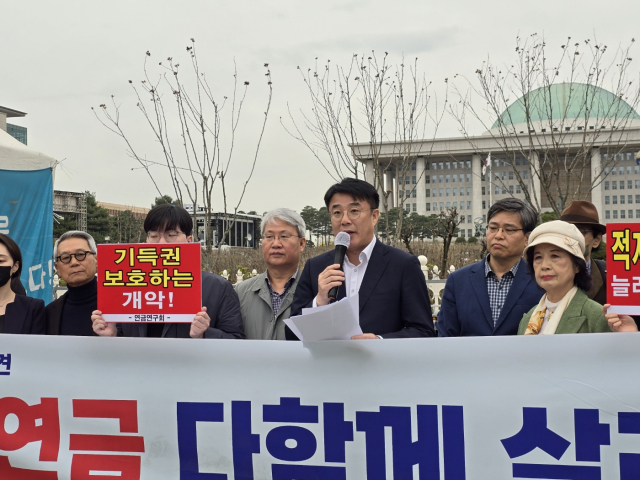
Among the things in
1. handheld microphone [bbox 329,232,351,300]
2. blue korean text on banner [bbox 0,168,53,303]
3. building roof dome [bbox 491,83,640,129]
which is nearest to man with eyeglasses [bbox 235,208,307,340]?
handheld microphone [bbox 329,232,351,300]

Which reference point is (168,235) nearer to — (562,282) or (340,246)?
(340,246)

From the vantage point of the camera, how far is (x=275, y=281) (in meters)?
3.62

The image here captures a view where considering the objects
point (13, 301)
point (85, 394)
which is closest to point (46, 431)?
point (85, 394)

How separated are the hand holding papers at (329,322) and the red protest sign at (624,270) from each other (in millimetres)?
905

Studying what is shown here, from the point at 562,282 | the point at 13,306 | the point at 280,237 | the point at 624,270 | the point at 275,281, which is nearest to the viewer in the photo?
the point at 624,270

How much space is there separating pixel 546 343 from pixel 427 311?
23.8 inches

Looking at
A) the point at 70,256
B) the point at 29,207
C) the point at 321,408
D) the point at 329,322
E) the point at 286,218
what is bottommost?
the point at 321,408

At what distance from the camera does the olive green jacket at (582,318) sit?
8.36 ft

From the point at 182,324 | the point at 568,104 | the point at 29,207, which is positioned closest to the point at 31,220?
the point at 29,207

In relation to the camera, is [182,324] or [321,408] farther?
[182,324]

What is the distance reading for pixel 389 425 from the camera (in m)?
2.43

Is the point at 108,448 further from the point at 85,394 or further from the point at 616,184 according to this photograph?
the point at 616,184

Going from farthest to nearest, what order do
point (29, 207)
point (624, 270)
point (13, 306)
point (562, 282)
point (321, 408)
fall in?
1. point (29, 207)
2. point (13, 306)
3. point (562, 282)
4. point (321, 408)
5. point (624, 270)

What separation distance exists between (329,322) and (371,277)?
1.74 ft
